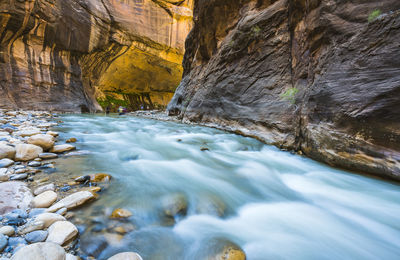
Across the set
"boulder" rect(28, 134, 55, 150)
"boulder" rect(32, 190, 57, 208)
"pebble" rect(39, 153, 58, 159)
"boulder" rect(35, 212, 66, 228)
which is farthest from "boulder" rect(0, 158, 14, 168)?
"boulder" rect(35, 212, 66, 228)

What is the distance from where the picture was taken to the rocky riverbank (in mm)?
775

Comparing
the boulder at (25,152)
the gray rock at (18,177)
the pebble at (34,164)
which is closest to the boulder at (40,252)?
the gray rock at (18,177)

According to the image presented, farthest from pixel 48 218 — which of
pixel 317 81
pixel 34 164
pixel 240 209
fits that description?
pixel 317 81

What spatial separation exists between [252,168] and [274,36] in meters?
4.64

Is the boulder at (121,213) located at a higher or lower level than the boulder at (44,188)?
lower

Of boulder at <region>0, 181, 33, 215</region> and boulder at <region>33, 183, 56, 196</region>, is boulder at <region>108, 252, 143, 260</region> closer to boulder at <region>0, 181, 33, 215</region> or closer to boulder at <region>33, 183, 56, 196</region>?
boulder at <region>0, 181, 33, 215</region>

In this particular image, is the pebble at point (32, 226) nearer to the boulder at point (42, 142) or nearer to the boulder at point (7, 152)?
Result: the boulder at point (7, 152)

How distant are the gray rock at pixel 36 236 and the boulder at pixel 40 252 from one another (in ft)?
0.53

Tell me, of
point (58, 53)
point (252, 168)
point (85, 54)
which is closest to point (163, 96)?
point (85, 54)

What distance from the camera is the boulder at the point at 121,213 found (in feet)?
3.79

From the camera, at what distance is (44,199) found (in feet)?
3.85

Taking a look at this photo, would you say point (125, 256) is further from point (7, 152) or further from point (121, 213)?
point (7, 152)

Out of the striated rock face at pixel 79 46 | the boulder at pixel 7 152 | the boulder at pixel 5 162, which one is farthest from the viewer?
the striated rock face at pixel 79 46

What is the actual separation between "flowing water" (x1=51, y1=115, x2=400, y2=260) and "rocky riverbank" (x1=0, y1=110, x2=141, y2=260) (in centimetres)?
10
